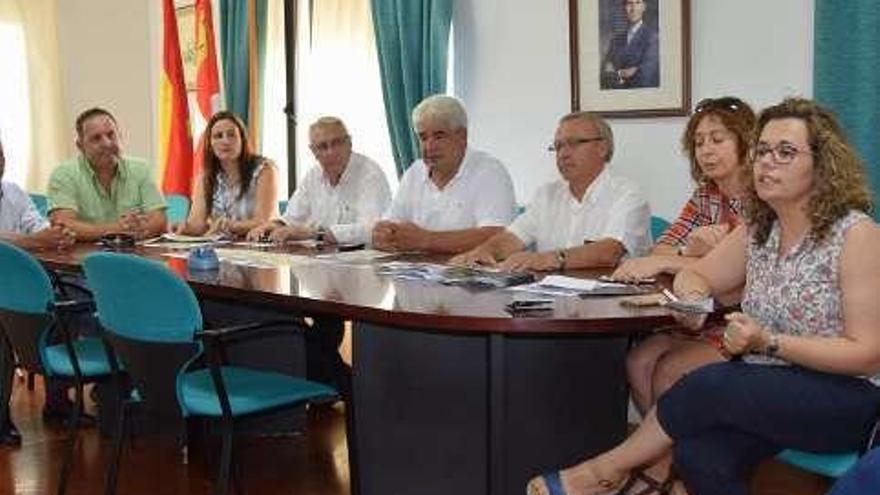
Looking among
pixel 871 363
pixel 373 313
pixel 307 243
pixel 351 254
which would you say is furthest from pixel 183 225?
pixel 871 363

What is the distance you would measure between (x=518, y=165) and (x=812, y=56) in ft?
4.91

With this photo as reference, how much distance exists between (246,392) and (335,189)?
1.73 meters

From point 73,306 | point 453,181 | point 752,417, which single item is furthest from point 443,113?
point 752,417

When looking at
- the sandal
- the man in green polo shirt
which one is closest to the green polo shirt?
the man in green polo shirt

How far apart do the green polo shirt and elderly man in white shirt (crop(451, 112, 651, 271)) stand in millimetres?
1629

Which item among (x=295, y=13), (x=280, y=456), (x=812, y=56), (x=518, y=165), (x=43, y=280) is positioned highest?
(x=295, y=13)

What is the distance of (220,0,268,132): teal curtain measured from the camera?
6016 millimetres

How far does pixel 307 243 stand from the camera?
3.69m

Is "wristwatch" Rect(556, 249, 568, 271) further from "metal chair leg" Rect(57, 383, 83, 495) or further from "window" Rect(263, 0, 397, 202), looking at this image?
"window" Rect(263, 0, 397, 202)

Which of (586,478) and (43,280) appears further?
(43,280)

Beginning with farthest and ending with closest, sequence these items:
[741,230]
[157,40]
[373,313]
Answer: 1. [157,40]
2. [741,230]
3. [373,313]

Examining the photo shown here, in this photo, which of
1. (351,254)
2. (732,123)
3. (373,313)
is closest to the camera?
(373,313)

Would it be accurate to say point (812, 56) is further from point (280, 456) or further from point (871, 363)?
point (280, 456)

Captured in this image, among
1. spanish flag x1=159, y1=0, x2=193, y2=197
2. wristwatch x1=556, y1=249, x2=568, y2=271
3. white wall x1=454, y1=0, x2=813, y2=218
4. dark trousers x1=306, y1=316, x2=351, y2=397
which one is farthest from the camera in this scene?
spanish flag x1=159, y1=0, x2=193, y2=197
